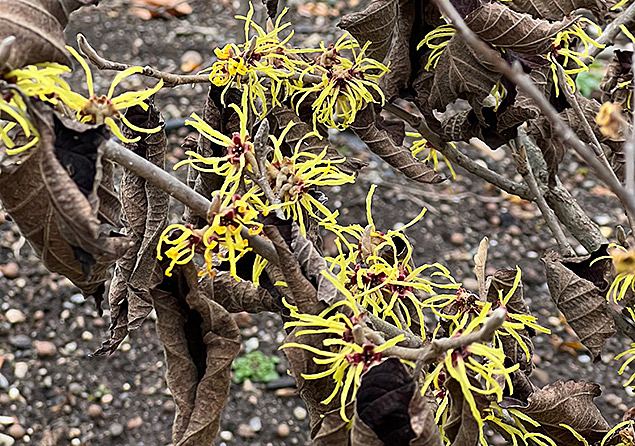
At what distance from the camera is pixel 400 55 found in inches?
34.1

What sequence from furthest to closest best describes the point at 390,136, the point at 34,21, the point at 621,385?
1. the point at 621,385
2. the point at 390,136
3. the point at 34,21

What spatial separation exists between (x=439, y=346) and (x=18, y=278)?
1.61 meters

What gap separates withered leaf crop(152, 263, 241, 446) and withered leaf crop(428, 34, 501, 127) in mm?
360

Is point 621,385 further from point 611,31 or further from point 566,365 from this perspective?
Answer: point 611,31

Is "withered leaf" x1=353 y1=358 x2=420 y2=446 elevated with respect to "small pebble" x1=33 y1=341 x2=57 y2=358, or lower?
elevated

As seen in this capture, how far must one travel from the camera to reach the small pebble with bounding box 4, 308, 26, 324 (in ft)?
5.96

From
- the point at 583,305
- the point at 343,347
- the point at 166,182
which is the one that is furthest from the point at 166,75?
the point at 583,305

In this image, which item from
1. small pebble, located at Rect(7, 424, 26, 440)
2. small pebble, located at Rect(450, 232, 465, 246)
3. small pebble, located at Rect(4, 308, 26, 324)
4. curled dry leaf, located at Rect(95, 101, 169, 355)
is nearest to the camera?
curled dry leaf, located at Rect(95, 101, 169, 355)

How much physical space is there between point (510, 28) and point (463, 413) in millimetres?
378

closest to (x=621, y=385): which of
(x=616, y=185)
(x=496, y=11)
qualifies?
(x=496, y=11)

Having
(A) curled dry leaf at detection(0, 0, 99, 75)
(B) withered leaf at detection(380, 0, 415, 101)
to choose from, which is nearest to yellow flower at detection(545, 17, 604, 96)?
(B) withered leaf at detection(380, 0, 415, 101)

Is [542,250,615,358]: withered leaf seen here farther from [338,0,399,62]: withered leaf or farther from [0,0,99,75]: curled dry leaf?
[0,0,99,75]: curled dry leaf

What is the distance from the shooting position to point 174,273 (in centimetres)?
67

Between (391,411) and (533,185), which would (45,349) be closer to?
(533,185)
